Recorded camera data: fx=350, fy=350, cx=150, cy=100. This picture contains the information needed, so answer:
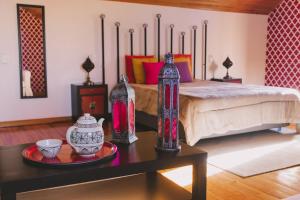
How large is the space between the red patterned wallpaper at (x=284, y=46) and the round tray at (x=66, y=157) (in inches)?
220

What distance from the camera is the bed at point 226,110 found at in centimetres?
366

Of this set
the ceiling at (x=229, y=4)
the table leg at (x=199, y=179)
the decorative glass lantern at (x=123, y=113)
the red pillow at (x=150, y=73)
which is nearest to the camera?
the table leg at (x=199, y=179)

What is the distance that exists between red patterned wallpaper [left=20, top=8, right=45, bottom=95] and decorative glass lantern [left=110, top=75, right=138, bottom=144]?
3348 millimetres

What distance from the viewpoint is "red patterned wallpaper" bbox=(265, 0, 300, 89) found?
21.5 feet

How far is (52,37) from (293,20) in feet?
14.5

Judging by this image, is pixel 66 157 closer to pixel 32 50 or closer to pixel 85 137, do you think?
pixel 85 137

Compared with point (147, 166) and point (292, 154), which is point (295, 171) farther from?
point (147, 166)

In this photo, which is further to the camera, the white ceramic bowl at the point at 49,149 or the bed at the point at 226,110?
the bed at the point at 226,110

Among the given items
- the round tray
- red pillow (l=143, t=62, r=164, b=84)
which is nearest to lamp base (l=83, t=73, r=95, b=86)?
red pillow (l=143, t=62, r=164, b=84)

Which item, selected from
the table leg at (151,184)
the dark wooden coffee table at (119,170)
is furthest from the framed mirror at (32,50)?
the table leg at (151,184)

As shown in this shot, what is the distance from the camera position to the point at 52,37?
204 inches

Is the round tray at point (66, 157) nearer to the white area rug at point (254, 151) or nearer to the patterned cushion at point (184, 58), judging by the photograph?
the white area rug at point (254, 151)

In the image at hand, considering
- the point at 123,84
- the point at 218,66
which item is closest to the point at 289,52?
the point at 218,66

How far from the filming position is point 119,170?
5.51 ft
